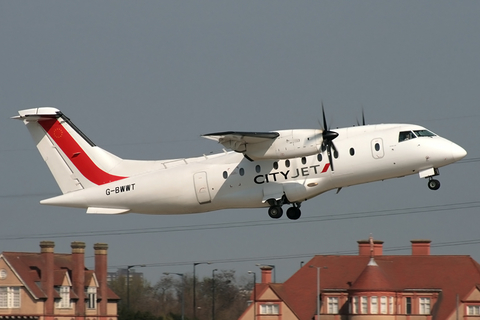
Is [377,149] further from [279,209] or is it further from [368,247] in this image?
[368,247]

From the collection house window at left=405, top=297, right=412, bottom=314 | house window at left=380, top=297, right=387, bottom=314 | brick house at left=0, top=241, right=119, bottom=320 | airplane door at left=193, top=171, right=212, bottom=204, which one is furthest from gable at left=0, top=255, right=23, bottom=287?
airplane door at left=193, top=171, right=212, bottom=204

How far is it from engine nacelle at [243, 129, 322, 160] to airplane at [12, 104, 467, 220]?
1.3 inches

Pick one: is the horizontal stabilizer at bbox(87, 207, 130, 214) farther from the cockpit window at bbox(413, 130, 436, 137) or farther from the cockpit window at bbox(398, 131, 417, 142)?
the cockpit window at bbox(413, 130, 436, 137)

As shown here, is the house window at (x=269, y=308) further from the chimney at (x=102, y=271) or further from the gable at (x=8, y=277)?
the gable at (x=8, y=277)

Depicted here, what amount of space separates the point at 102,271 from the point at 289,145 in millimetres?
37107

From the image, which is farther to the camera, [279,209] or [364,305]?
[364,305]

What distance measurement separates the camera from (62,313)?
191 ft

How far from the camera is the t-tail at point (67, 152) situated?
102 ft

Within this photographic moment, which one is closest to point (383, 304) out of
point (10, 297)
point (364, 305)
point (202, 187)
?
point (364, 305)

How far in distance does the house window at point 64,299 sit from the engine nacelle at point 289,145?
3422 cm

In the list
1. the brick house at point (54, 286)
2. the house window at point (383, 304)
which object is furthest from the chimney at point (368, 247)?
the brick house at point (54, 286)

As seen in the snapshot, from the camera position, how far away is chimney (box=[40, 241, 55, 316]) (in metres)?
57.5

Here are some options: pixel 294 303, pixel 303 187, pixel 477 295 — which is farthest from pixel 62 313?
pixel 303 187

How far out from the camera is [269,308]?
54.1 m
